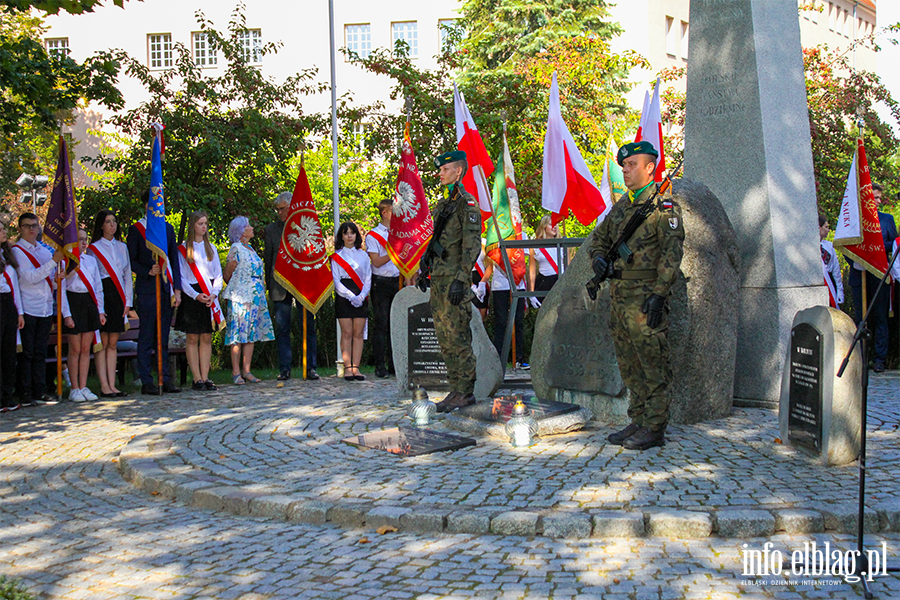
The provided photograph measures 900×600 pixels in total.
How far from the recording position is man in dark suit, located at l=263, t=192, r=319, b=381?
38.2 ft

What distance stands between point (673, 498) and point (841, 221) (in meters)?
8.05

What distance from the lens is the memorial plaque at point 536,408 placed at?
712 cm

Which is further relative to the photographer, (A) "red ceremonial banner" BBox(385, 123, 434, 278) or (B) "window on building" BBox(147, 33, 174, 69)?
(B) "window on building" BBox(147, 33, 174, 69)

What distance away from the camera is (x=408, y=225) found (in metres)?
11.4

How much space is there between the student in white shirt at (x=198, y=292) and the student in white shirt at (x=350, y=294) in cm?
154

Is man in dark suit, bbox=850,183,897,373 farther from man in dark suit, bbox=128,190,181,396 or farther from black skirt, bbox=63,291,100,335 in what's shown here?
black skirt, bbox=63,291,100,335

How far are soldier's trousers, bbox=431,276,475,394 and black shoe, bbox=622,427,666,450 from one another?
1.98 m

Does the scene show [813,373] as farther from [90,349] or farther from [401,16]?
[401,16]

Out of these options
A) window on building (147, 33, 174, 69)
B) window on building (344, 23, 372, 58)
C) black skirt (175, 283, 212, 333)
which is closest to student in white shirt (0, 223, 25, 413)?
black skirt (175, 283, 212, 333)

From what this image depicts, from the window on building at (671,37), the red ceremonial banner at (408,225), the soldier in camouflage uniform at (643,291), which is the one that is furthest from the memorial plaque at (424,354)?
the window on building at (671,37)

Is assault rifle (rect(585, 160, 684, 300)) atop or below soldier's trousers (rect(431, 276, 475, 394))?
atop

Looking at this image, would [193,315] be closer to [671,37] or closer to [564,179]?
[564,179]

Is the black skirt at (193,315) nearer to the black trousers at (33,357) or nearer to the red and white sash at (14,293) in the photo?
the black trousers at (33,357)

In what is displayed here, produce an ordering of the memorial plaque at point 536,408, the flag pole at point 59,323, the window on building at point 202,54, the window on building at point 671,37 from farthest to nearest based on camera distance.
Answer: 1. the window on building at point 671,37
2. the window on building at point 202,54
3. the flag pole at point 59,323
4. the memorial plaque at point 536,408
